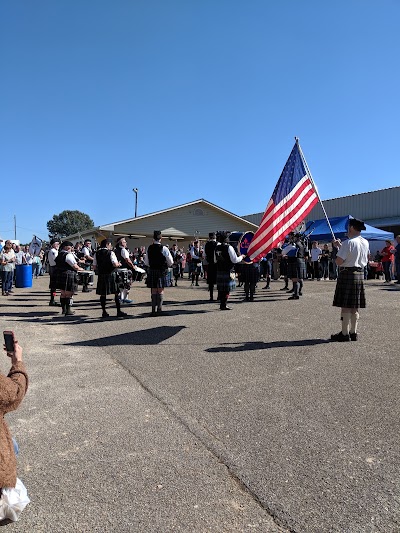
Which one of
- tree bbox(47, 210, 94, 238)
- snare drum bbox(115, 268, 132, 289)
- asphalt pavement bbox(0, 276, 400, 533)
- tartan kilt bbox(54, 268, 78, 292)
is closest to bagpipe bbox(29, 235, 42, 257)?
snare drum bbox(115, 268, 132, 289)

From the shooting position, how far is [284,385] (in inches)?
187

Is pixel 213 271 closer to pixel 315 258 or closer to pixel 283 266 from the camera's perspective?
pixel 283 266

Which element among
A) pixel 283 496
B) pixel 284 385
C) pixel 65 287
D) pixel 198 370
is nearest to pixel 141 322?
pixel 65 287

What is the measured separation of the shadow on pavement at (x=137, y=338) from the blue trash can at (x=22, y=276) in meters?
11.4

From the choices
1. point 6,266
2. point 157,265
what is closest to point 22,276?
point 6,266

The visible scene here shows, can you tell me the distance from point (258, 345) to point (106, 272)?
448 cm

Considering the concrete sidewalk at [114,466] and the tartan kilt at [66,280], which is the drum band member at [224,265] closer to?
the tartan kilt at [66,280]

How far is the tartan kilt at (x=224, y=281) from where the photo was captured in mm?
10370

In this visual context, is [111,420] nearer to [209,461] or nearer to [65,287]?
[209,461]

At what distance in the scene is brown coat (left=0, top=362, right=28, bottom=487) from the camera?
208 centimetres

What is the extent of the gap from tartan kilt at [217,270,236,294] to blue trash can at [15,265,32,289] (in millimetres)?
10484

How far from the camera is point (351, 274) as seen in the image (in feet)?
21.7

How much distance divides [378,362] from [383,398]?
1.36 m

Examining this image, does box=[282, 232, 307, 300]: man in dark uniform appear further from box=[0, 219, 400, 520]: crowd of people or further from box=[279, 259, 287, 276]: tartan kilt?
box=[279, 259, 287, 276]: tartan kilt
